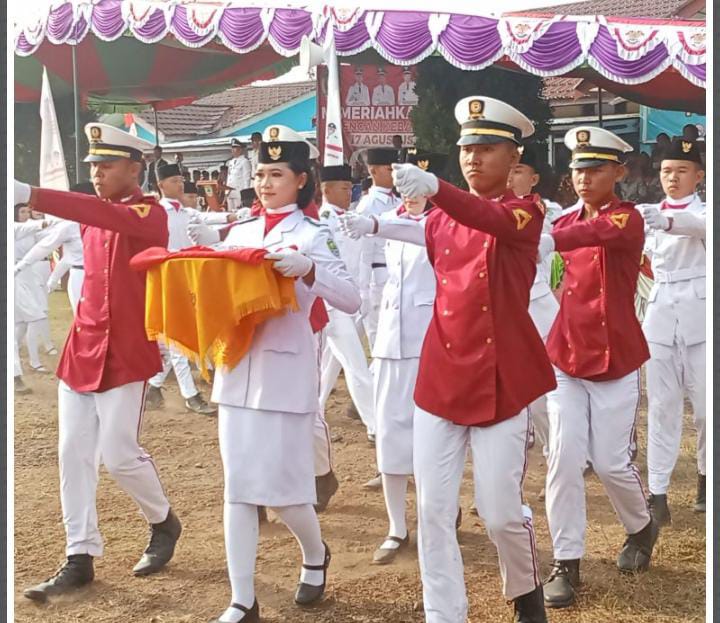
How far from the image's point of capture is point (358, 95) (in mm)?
13523

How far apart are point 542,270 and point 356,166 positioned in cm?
690

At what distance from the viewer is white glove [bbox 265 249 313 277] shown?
3664 millimetres

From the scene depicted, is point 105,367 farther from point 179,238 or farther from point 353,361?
point 179,238

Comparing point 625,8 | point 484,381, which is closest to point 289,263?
point 484,381

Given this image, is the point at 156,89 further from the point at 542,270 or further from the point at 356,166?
the point at 542,270

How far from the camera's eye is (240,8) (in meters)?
11.0

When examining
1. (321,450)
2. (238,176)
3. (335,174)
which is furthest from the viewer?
(238,176)

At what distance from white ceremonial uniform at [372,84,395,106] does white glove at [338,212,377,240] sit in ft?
32.2

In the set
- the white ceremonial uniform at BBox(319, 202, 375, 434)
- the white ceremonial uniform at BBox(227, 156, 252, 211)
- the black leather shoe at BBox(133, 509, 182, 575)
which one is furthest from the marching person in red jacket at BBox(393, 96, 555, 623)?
the white ceremonial uniform at BBox(227, 156, 252, 211)

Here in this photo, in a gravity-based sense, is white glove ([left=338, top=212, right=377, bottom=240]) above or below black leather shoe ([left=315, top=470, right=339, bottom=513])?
above

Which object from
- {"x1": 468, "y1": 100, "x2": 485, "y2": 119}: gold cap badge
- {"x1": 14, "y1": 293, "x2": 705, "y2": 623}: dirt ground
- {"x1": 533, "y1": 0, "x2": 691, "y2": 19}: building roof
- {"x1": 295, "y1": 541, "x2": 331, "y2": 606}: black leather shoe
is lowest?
{"x1": 14, "y1": 293, "x2": 705, "y2": 623}: dirt ground

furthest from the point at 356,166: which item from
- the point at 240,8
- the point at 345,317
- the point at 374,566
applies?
the point at 374,566

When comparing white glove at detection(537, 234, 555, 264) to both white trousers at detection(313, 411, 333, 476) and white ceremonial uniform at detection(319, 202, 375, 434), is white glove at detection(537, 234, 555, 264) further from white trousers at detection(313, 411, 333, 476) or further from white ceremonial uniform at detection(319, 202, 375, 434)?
white ceremonial uniform at detection(319, 202, 375, 434)

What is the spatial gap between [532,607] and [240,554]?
3.88ft
